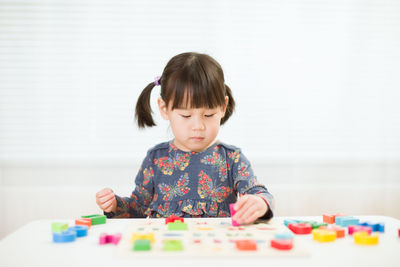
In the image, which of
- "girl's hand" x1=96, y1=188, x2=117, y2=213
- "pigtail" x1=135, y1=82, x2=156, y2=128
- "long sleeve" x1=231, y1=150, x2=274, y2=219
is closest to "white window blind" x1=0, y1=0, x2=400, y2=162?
"pigtail" x1=135, y1=82, x2=156, y2=128

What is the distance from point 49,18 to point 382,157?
163cm

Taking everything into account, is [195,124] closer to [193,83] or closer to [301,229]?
[193,83]

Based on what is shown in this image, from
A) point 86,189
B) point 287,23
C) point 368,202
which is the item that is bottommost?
point 368,202

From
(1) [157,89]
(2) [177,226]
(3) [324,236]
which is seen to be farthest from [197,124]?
(1) [157,89]

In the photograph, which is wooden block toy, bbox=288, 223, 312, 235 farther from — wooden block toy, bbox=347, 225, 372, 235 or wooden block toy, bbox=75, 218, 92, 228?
wooden block toy, bbox=75, 218, 92, 228

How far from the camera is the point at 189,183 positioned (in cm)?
122

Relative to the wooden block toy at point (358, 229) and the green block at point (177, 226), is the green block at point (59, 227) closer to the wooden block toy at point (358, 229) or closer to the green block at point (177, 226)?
the green block at point (177, 226)

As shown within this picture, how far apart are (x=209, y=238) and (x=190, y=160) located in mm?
513

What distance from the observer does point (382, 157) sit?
6.46 ft

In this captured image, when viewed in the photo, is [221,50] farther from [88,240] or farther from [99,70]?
[88,240]

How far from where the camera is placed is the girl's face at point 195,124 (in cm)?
111

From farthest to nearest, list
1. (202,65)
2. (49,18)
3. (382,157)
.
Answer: (382,157) → (49,18) → (202,65)

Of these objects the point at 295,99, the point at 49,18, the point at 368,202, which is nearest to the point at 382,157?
the point at 368,202

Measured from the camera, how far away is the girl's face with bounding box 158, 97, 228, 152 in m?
1.11
